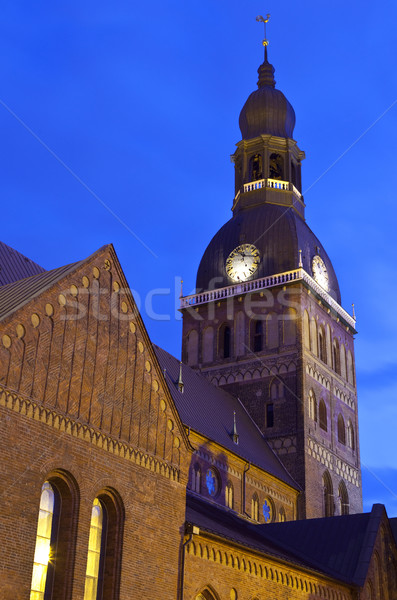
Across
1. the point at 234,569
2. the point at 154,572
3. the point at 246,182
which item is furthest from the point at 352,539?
the point at 246,182

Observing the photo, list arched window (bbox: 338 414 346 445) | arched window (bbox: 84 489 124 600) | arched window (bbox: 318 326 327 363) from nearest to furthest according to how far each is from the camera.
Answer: arched window (bbox: 84 489 124 600), arched window (bbox: 318 326 327 363), arched window (bbox: 338 414 346 445)

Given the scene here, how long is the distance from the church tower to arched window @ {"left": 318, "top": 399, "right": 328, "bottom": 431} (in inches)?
2.8

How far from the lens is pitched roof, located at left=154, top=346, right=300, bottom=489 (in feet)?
148

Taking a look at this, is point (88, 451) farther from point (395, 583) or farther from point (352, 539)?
point (395, 583)

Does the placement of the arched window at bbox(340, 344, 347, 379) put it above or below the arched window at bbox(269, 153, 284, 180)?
below

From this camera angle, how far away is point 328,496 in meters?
54.6

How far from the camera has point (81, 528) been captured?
22578 millimetres

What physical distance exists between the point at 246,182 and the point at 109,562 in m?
44.8

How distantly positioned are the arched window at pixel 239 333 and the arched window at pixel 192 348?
3.28 metres

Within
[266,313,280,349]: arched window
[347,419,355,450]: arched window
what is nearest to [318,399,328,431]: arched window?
[347,419,355,450]: arched window

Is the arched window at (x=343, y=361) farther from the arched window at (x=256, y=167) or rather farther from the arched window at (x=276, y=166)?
the arched window at (x=256, y=167)

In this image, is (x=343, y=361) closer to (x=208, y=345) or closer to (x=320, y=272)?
(x=320, y=272)

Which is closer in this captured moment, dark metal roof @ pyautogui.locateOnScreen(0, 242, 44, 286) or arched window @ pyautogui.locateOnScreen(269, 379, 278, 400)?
dark metal roof @ pyautogui.locateOnScreen(0, 242, 44, 286)

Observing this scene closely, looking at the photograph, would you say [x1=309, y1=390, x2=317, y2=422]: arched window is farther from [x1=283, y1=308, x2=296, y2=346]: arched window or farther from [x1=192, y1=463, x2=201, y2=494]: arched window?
[x1=192, y1=463, x2=201, y2=494]: arched window
